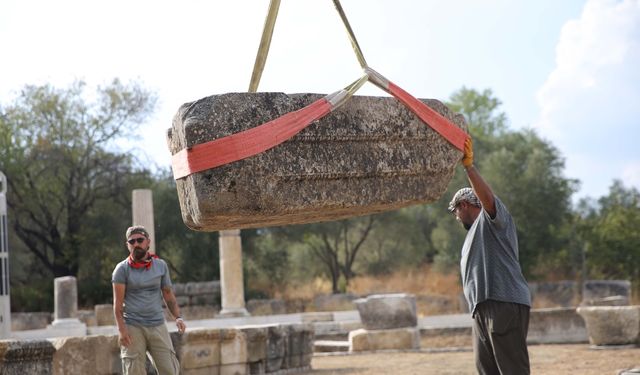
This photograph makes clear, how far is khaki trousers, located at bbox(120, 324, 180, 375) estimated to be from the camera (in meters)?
7.01

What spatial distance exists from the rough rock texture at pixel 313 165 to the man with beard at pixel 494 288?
0.41m

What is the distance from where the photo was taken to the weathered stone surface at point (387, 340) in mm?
16672

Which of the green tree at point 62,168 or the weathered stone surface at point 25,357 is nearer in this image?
the weathered stone surface at point 25,357

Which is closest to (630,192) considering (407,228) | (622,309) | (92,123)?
(407,228)

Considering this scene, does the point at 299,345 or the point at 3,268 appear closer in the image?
the point at 299,345

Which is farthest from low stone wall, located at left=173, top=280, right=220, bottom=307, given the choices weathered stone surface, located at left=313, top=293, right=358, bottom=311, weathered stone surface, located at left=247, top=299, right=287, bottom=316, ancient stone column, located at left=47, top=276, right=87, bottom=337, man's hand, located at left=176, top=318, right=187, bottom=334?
man's hand, located at left=176, top=318, right=187, bottom=334

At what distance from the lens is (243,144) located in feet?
13.6

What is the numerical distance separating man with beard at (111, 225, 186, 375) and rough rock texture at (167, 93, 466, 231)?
2465mm

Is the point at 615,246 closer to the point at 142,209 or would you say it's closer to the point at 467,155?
the point at 142,209

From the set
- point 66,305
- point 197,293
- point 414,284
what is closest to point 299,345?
point 66,305

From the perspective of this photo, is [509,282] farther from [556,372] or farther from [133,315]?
[556,372]

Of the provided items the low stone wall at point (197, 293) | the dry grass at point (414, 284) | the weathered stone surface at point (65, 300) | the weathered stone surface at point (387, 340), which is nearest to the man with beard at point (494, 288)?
the weathered stone surface at point (387, 340)

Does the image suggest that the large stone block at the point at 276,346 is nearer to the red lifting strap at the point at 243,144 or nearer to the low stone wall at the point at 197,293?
the red lifting strap at the point at 243,144

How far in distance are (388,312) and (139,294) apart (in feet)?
33.7
